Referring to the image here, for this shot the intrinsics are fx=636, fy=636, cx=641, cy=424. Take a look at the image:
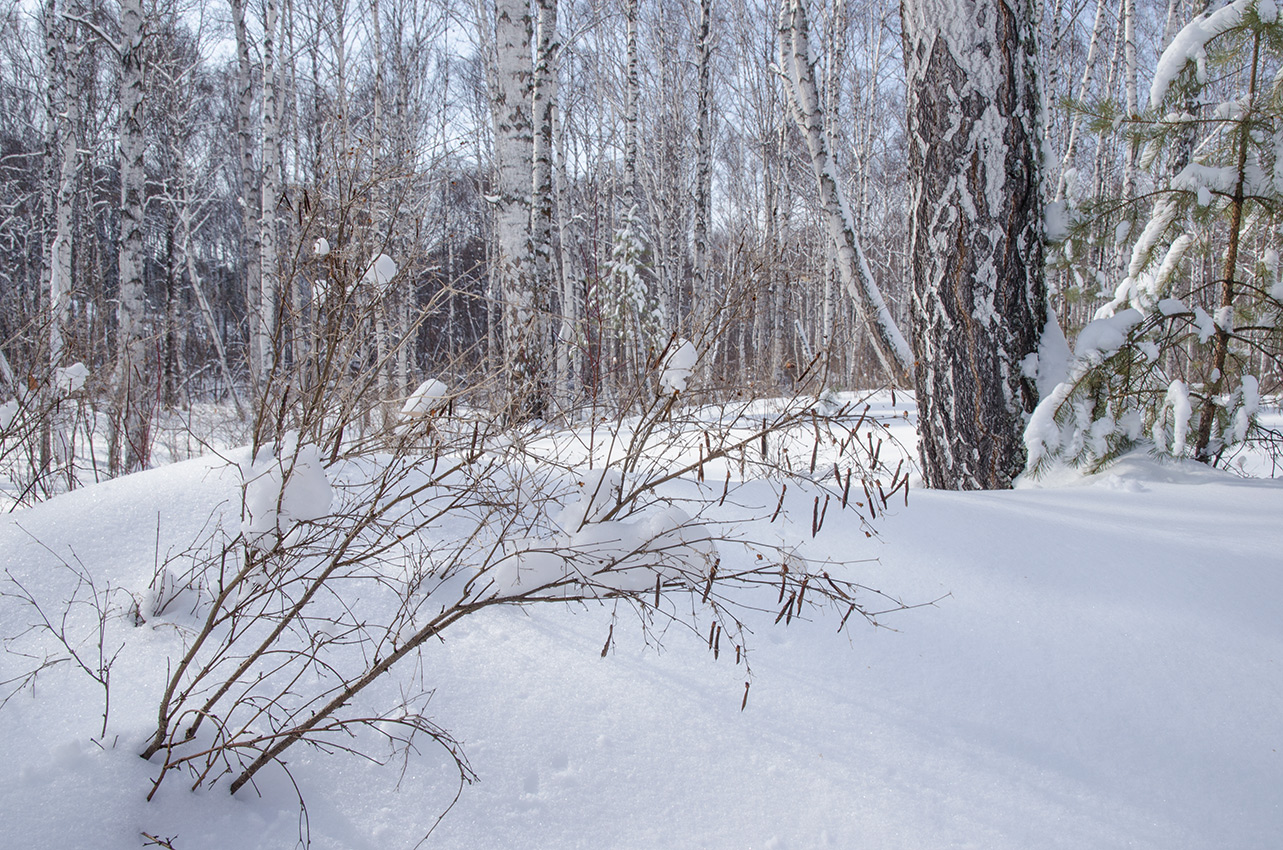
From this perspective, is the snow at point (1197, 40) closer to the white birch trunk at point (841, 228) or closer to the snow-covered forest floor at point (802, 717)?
the white birch trunk at point (841, 228)

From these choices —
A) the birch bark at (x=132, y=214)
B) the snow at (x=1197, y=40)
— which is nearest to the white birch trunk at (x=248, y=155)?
the birch bark at (x=132, y=214)

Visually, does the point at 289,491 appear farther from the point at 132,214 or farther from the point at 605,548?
the point at 132,214

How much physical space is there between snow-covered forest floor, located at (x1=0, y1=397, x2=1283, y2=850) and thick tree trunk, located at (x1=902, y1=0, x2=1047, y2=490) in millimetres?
821

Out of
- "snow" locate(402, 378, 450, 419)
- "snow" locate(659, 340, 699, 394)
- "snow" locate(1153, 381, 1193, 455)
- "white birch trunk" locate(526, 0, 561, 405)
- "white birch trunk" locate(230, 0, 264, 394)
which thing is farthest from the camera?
"white birch trunk" locate(230, 0, 264, 394)

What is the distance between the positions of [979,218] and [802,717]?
2.14 meters

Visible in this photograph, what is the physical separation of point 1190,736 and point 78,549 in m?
2.67

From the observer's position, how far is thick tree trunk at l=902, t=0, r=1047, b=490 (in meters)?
2.54

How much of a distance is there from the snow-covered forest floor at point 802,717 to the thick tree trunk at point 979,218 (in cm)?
82

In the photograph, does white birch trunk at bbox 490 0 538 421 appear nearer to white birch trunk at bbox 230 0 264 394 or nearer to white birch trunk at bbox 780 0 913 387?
white birch trunk at bbox 780 0 913 387

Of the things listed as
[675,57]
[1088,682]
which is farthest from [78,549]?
[675,57]

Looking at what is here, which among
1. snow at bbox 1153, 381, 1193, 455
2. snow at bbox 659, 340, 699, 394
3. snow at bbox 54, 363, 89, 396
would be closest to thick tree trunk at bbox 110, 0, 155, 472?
snow at bbox 54, 363, 89, 396

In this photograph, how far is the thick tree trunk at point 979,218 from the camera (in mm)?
2535

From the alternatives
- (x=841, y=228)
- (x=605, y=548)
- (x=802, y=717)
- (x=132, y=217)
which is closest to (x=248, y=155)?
(x=132, y=217)

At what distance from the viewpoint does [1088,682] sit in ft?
4.61
